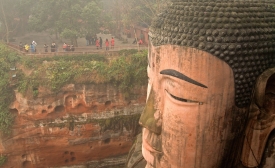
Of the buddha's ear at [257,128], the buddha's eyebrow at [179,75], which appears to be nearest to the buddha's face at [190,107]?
the buddha's eyebrow at [179,75]

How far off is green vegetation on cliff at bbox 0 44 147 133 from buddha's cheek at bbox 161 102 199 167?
31.7 ft

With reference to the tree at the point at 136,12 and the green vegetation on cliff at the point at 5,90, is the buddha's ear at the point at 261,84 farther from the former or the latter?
the tree at the point at 136,12

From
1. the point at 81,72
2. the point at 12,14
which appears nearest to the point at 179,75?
the point at 81,72

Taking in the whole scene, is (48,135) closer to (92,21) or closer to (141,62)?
(141,62)

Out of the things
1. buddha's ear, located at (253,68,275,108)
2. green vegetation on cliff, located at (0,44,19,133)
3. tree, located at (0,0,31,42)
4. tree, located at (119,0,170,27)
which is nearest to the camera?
buddha's ear, located at (253,68,275,108)

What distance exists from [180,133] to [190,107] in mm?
346

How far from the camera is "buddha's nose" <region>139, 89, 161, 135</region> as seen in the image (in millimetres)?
3533

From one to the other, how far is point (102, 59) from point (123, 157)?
5.00 metres

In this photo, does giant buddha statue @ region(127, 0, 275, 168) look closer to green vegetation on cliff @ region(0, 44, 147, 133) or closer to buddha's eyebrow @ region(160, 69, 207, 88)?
buddha's eyebrow @ region(160, 69, 207, 88)

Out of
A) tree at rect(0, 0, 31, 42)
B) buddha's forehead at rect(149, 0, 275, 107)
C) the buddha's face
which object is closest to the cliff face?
tree at rect(0, 0, 31, 42)

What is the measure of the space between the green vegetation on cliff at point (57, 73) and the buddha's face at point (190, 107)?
9.54m

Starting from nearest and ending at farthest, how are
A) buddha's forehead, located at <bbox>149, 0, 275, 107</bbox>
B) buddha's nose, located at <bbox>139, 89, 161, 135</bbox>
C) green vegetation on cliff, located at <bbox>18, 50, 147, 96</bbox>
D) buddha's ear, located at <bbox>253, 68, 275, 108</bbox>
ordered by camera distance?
buddha's forehead, located at <bbox>149, 0, 275, 107</bbox>, buddha's ear, located at <bbox>253, 68, 275, 108</bbox>, buddha's nose, located at <bbox>139, 89, 161, 135</bbox>, green vegetation on cliff, located at <bbox>18, 50, 147, 96</bbox>

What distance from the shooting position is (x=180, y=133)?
329cm

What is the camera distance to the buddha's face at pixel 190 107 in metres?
3.07
